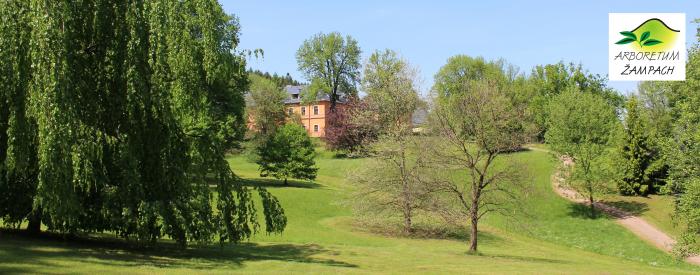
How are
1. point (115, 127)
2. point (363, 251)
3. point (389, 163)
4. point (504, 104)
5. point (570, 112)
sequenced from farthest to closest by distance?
point (570, 112)
point (389, 163)
point (504, 104)
point (363, 251)
point (115, 127)

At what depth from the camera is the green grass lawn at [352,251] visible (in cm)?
1355

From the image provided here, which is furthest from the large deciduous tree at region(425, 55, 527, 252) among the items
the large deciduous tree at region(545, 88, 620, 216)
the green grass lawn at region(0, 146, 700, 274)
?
the large deciduous tree at region(545, 88, 620, 216)

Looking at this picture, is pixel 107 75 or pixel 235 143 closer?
pixel 107 75

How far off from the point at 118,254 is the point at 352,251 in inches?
350

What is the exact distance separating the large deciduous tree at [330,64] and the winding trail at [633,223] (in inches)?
1370

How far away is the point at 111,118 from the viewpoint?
1508 centimetres

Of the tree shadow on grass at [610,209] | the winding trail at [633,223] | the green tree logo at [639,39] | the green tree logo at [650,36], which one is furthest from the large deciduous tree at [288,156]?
the green tree logo at [650,36]

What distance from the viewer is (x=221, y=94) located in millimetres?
45812

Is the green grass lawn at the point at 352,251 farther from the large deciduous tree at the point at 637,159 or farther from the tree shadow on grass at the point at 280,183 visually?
the large deciduous tree at the point at 637,159

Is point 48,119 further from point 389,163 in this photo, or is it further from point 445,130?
point 389,163

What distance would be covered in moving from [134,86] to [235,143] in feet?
123

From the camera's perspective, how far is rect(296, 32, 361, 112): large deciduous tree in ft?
244

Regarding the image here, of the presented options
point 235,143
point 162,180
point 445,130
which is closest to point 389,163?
point 445,130

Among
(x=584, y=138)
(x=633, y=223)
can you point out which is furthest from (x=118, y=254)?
(x=584, y=138)
